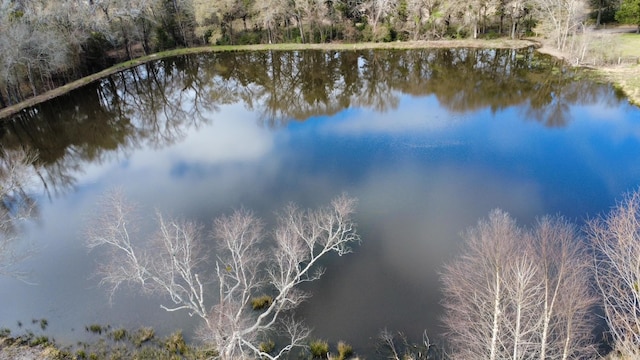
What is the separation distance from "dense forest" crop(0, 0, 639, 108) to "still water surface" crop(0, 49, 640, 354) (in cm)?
574

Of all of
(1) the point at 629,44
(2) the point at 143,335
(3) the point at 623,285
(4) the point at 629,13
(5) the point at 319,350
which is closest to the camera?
(5) the point at 319,350

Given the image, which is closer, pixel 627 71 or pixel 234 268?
pixel 234 268

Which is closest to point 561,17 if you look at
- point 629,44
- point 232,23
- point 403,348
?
point 629,44

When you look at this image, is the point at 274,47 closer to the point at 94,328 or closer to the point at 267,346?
the point at 94,328

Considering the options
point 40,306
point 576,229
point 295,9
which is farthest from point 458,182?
point 295,9

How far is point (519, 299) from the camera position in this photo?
13047 millimetres

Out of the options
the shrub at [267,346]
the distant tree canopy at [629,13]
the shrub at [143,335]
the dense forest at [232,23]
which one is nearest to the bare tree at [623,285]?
the shrub at [267,346]

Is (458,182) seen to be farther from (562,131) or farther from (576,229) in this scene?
(562,131)

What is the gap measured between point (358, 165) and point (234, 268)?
12286 millimetres

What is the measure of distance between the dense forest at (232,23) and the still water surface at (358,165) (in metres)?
5.74

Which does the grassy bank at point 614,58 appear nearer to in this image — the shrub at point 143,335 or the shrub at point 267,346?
the shrub at point 267,346

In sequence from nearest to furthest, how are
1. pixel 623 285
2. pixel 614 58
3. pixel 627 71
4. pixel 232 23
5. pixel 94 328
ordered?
pixel 623 285 → pixel 94 328 → pixel 627 71 → pixel 614 58 → pixel 232 23

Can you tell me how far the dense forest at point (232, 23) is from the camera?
50.1 metres

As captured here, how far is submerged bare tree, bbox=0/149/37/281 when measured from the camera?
23422 millimetres
